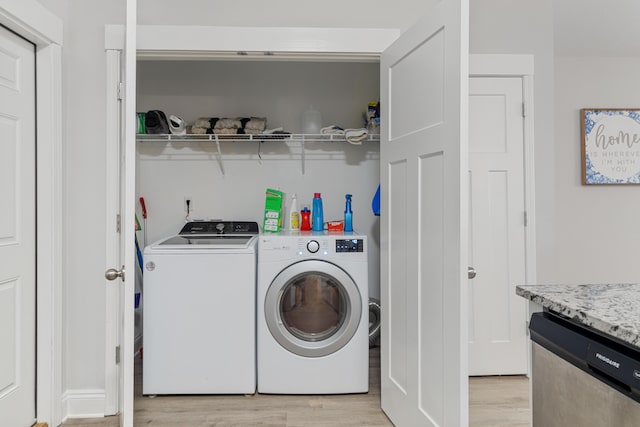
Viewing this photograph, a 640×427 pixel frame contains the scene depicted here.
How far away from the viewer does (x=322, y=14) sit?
2.10 meters

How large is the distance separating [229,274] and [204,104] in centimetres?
146

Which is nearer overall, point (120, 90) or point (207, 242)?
point (120, 90)

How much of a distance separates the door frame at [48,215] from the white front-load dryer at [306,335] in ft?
3.28

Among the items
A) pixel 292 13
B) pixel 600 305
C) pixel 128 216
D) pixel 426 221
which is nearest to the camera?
pixel 600 305

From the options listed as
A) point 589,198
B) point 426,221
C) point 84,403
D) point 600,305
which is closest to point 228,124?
point 426,221

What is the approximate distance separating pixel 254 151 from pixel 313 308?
128cm

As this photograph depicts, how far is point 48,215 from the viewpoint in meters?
1.85

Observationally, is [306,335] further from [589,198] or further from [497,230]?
[589,198]

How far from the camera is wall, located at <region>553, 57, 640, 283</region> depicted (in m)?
3.22

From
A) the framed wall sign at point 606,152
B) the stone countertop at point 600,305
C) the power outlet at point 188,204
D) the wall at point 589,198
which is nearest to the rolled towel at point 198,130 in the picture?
the power outlet at point 188,204

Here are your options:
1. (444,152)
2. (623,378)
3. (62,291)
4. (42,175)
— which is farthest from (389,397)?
(42,175)

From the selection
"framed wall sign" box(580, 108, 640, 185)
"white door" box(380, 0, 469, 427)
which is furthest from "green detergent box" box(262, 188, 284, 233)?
"framed wall sign" box(580, 108, 640, 185)

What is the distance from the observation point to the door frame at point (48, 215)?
71.9 inches

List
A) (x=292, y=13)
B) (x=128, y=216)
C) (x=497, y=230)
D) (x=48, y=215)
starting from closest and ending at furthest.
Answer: (x=128, y=216)
(x=48, y=215)
(x=292, y=13)
(x=497, y=230)
